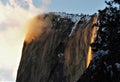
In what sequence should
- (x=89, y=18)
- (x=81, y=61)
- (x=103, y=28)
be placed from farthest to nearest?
1. (x=89, y=18)
2. (x=81, y=61)
3. (x=103, y=28)

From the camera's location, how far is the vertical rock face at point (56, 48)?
56.5 m

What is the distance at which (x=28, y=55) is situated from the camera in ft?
228

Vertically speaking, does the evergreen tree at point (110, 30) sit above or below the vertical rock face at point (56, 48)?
below

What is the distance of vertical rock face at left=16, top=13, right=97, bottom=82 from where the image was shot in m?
56.5

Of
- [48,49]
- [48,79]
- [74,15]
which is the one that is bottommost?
[48,79]

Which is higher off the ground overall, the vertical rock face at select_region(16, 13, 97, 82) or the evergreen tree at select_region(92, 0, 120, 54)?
the vertical rock face at select_region(16, 13, 97, 82)

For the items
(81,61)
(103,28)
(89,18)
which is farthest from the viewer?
(89,18)

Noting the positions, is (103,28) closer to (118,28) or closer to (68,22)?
(118,28)

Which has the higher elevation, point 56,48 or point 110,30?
point 56,48

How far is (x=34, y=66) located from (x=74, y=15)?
8795 mm

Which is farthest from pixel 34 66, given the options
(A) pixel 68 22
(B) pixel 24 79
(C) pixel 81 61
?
(C) pixel 81 61

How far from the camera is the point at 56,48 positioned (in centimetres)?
6400

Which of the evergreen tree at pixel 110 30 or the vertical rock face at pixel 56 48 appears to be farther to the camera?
the vertical rock face at pixel 56 48

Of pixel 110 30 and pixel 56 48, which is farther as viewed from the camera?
pixel 56 48
